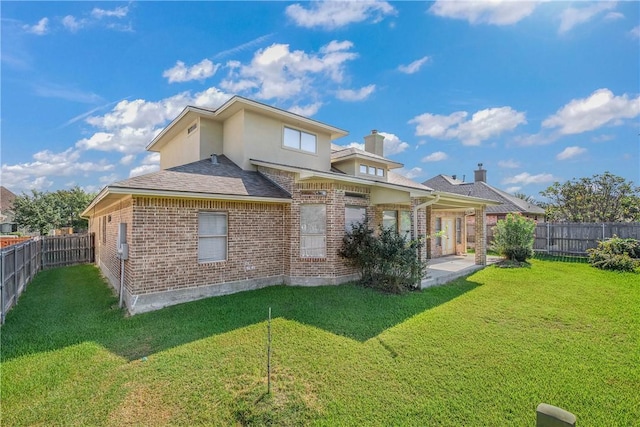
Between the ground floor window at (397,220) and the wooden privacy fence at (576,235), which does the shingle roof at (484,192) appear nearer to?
the wooden privacy fence at (576,235)

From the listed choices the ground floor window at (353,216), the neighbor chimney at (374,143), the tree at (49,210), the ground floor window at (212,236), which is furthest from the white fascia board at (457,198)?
the tree at (49,210)

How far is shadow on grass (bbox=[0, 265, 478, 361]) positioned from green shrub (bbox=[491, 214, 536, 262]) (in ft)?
21.8

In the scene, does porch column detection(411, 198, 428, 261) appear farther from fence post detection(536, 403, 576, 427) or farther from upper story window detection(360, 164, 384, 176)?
fence post detection(536, 403, 576, 427)

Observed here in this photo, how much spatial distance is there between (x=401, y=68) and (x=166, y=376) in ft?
47.6

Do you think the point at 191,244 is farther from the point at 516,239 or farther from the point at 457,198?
the point at 516,239

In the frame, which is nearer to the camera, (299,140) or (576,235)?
(299,140)

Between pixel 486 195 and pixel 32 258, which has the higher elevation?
pixel 486 195

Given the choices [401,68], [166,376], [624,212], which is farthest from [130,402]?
[624,212]

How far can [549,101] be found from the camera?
1375 cm

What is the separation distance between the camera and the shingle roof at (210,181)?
719cm

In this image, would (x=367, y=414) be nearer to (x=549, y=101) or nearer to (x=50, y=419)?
(x=50, y=419)

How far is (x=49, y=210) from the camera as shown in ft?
85.6

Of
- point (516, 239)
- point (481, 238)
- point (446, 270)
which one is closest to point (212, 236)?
point (446, 270)

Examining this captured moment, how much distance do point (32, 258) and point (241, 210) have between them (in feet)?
30.7
